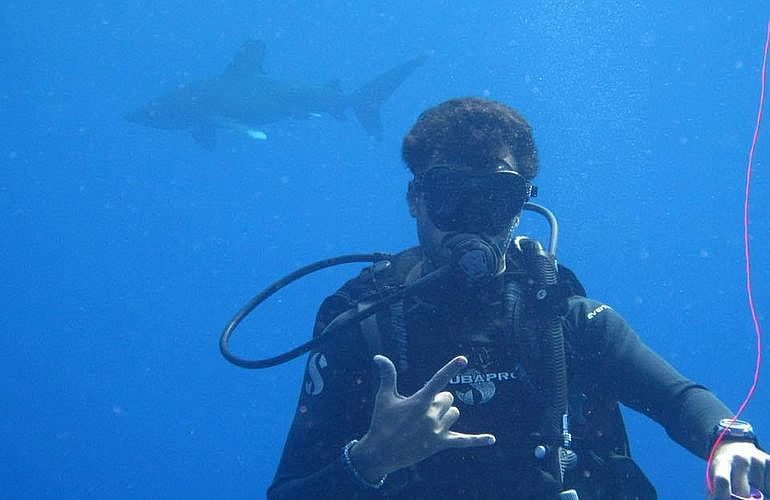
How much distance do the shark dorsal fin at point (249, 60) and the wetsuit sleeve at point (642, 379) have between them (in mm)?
13732

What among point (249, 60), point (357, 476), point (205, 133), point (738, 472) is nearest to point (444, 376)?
point (357, 476)

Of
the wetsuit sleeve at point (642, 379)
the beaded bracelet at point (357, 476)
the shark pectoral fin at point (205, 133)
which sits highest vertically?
the shark pectoral fin at point (205, 133)

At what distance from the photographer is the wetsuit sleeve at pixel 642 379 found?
8.59ft

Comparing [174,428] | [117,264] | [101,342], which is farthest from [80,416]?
[117,264]

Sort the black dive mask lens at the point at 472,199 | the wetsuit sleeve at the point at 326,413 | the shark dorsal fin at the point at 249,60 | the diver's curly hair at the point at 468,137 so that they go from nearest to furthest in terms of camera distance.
Result: 1. the wetsuit sleeve at the point at 326,413
2. the black dive mask lens at the point at 472,199
3. the diver's curly hair at the point at 468,137
4. the shark dorsal fin at the point at 249,60

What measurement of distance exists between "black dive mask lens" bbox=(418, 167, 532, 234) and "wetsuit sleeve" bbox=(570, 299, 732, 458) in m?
0.63

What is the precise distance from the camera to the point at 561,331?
2.80 metres

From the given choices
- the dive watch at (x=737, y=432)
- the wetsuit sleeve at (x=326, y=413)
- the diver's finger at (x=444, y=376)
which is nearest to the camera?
the diver's finger at (x=444, y=376)

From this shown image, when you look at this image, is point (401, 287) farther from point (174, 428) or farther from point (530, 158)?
point (174, 428)

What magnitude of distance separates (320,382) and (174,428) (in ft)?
119

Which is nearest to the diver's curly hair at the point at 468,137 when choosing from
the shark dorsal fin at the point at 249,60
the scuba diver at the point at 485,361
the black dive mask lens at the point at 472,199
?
the scuba diver at the point at 485,361

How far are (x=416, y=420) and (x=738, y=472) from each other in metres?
1.04

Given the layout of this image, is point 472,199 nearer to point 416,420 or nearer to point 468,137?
point 468,137

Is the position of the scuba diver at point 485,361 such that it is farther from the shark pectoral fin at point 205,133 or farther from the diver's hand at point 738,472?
the shark pectoral fin at point 205,133
